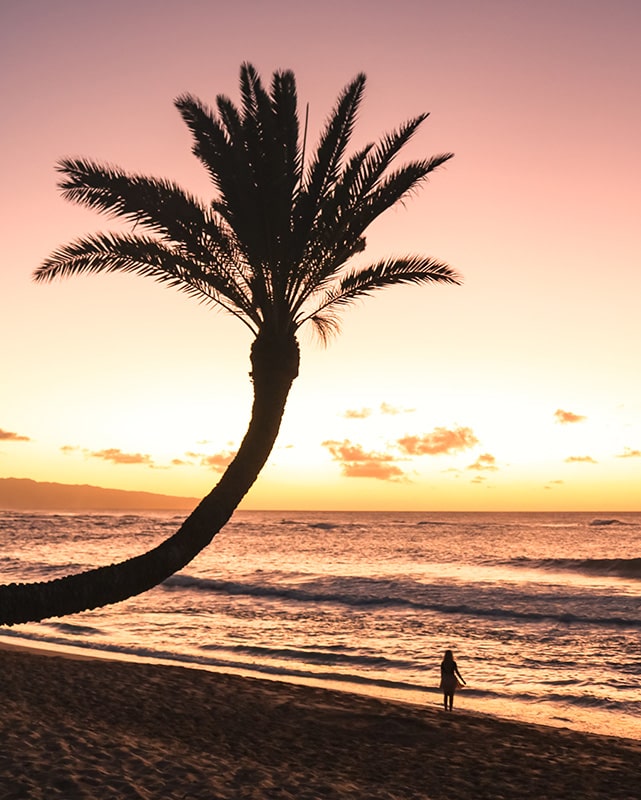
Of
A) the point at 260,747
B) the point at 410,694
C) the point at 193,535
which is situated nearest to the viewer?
the point at 193,535

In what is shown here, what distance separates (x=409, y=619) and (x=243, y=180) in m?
23.2

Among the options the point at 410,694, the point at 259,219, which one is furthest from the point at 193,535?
the point at 410,694

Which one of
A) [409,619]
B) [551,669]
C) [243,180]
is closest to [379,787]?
[243,180]

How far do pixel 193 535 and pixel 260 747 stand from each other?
15.4 feet

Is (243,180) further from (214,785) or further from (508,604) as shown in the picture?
(508,604)

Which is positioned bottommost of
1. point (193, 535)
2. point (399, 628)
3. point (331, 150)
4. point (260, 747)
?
point (399, 628)

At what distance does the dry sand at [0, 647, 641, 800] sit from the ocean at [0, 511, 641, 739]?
2471 mm

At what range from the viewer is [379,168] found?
11.0 meters

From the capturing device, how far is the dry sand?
31.8 feet

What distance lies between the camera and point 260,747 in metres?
12.2

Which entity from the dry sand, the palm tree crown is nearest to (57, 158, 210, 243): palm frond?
the palm tree crown

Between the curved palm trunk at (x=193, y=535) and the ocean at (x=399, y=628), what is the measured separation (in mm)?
9236

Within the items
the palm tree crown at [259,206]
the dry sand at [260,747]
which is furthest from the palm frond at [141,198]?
the dry sand at [260,747]

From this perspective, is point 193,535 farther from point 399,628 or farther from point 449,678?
point 399,628
